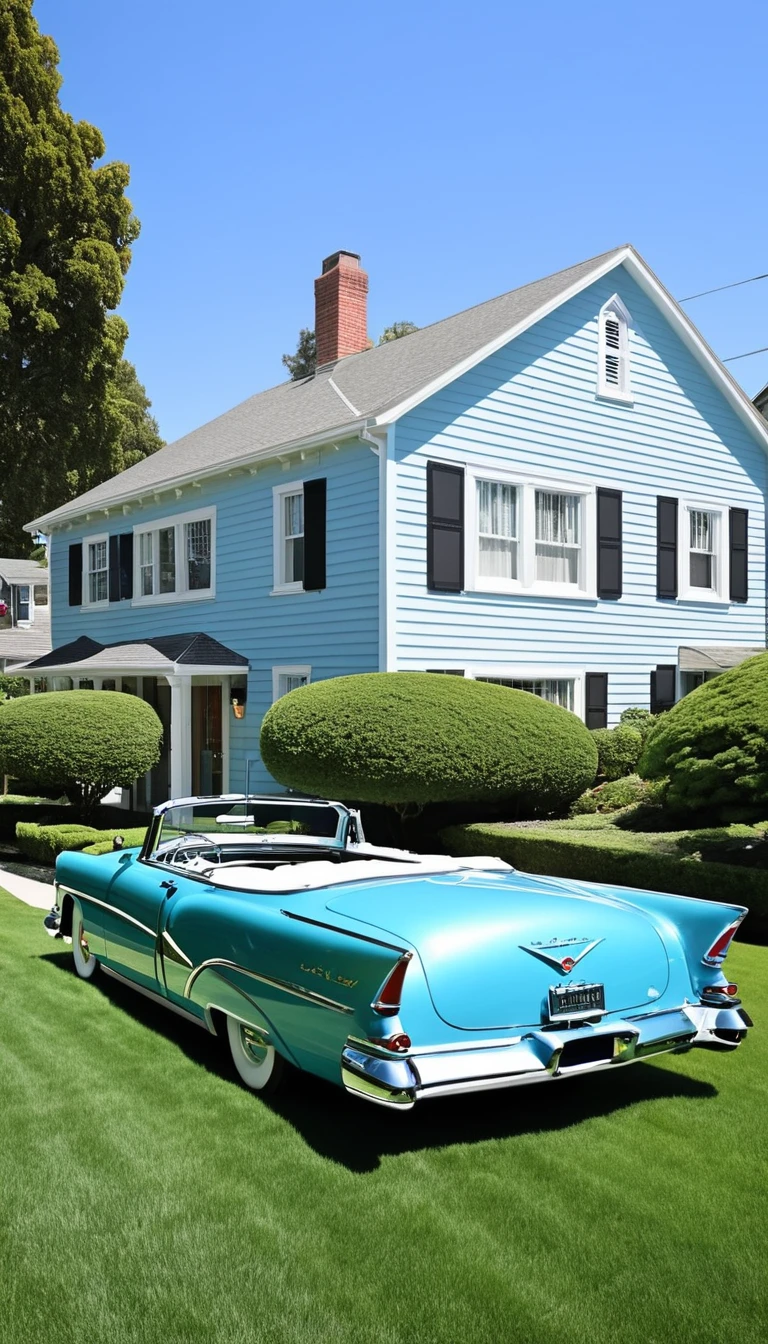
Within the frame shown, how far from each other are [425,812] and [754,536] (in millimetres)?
9761

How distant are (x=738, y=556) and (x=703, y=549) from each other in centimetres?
71

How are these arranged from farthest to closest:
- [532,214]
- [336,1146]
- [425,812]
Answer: [532,214]
[425,812]
[336,1146]

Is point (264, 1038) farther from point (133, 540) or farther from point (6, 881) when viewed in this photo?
point (133, 540)

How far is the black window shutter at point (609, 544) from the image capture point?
55.6 feet

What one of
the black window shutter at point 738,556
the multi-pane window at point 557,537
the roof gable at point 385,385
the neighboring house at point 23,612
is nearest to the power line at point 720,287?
the roof gable at point 385,385

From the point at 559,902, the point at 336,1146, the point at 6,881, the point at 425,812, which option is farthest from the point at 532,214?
the point at 336,1146

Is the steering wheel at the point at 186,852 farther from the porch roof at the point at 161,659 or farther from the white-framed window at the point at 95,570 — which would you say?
the white-framed window at the point at 95,570

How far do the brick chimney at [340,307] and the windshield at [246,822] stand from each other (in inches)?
631

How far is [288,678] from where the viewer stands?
16.4 m

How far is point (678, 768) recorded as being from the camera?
10.7m

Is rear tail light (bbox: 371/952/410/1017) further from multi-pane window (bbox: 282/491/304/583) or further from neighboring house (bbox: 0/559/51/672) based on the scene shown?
neighboring house (bbox: 0/559/51/672)

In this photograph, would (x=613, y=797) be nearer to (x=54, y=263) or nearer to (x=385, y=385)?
(x=385, y=385)

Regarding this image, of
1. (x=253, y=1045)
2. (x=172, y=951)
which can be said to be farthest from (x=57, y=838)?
(x=253, y=1045)

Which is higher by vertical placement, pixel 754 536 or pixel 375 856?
pixel 754 536
